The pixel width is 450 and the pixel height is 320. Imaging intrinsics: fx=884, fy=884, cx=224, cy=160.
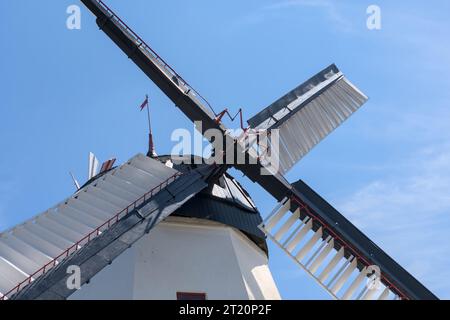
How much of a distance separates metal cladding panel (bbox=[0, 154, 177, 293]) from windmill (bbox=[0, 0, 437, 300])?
0.02m

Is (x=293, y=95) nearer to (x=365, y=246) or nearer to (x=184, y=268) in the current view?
(x=365, y=246)

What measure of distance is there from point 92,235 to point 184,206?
262cm

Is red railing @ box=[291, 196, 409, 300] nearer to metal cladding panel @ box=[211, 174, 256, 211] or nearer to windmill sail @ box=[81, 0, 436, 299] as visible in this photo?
windmill sail @ box=[81, 0, 436, 299]

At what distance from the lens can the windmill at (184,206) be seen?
52.3ft

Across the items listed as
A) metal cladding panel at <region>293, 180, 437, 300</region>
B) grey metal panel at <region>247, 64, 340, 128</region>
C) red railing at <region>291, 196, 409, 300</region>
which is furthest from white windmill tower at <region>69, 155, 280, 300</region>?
metal cladding panel at <region>293, 180, 437, 300</region>

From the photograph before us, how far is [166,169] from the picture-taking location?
18938mm

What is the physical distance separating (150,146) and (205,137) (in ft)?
6.68

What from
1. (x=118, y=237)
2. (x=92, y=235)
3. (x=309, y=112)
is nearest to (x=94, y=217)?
(x=92, y=235)

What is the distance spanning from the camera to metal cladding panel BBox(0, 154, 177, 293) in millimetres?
16141

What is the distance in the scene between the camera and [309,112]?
21.3 metres

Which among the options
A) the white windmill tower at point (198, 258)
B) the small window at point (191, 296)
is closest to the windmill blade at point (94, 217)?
the white windmill tower at point (198, 258)

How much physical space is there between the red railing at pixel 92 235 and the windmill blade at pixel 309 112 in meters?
2.78

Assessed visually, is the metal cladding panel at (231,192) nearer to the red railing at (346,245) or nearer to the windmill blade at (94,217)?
the windmill blade at (94,217)
